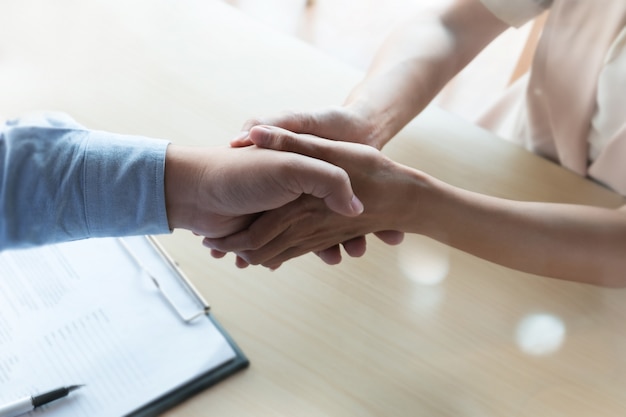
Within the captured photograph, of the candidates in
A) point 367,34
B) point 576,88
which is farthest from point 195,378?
point 367,34

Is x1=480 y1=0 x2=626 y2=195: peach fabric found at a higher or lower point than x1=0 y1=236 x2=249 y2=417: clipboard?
higher

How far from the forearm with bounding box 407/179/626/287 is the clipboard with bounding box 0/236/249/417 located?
1.18ft

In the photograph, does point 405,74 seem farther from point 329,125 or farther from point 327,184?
point 327,184

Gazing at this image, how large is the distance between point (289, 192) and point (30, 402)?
1.30 feet

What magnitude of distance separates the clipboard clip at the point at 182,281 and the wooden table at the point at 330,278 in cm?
2

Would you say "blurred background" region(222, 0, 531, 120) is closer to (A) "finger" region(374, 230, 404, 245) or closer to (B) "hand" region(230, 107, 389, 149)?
(B) "hand" region(230, 107, 389, 149)

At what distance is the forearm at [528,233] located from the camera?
87 centimetres

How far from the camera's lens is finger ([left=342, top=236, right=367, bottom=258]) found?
0.87 meters

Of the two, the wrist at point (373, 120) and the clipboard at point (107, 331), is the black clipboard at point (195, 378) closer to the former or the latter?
the clipboard at point (107, 331)

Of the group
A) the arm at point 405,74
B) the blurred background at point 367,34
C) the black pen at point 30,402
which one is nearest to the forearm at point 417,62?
the arm at point 405,74

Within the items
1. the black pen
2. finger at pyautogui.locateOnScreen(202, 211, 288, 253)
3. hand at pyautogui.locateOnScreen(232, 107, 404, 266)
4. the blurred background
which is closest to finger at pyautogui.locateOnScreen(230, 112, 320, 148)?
hand at pyautogui.locateOnScreen(232, 107, 404, 266)

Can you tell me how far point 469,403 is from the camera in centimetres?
76

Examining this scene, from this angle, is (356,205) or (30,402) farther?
(356,205)

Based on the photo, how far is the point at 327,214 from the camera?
2.82 feet
